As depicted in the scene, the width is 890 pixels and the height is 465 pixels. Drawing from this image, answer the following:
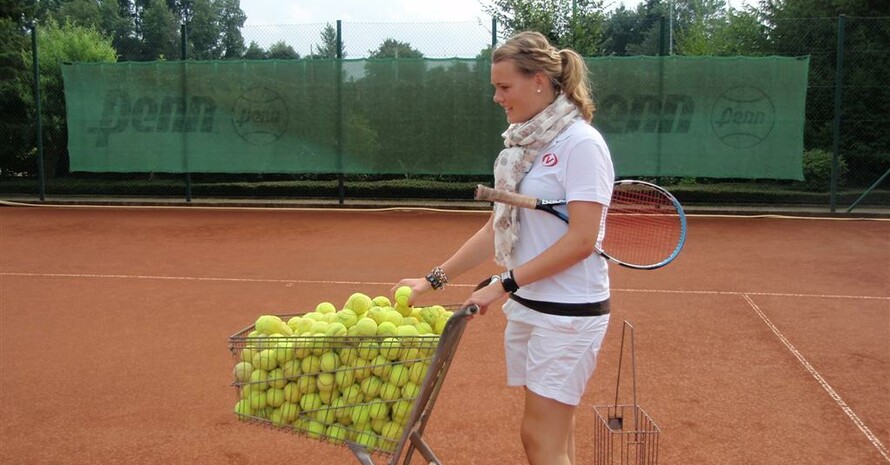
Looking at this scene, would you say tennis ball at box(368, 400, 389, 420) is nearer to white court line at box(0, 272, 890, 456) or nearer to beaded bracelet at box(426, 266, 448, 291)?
beaded bracelet at box(426, 266, 448, 291)

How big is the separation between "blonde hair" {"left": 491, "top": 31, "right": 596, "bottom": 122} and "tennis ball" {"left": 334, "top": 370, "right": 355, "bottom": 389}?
3.22 ft

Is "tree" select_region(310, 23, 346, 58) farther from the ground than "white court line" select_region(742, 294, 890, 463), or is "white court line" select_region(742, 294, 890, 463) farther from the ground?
"tree" select_region(310, 23, 346, 58)

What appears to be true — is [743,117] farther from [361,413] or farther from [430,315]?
[361,413]

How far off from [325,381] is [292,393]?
0.36 ft

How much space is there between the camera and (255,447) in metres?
3.70

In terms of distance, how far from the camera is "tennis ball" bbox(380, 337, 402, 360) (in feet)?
7.76

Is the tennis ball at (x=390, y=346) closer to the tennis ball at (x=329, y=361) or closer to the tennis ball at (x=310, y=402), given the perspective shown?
the tennis ball at (x=329, y=361)

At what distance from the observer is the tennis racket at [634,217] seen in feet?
7.68

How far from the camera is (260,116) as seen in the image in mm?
13172

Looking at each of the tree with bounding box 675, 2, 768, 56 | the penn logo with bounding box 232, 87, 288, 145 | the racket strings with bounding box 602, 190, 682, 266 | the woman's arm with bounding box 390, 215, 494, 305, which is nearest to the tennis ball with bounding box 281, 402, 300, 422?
the woman's arm with bounding box 390, 215, 494, 305

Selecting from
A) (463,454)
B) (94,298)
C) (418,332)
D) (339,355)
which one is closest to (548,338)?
(418,332)

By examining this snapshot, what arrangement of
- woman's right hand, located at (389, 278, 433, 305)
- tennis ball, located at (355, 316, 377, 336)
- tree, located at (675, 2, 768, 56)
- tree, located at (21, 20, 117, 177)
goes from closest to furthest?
tennis ball, located at (355, 316, 377, 336) → woman's right hand, located at (389, 278, 433, 305) → tree, located at (21, 20, 117, 177) → tree, located at (675, 2, 768, 56)

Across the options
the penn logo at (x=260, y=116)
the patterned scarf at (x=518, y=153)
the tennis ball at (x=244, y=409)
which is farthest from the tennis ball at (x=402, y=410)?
the penn logo at (x=260, y=116)

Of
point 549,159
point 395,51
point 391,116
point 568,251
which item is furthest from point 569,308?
point 395,51
